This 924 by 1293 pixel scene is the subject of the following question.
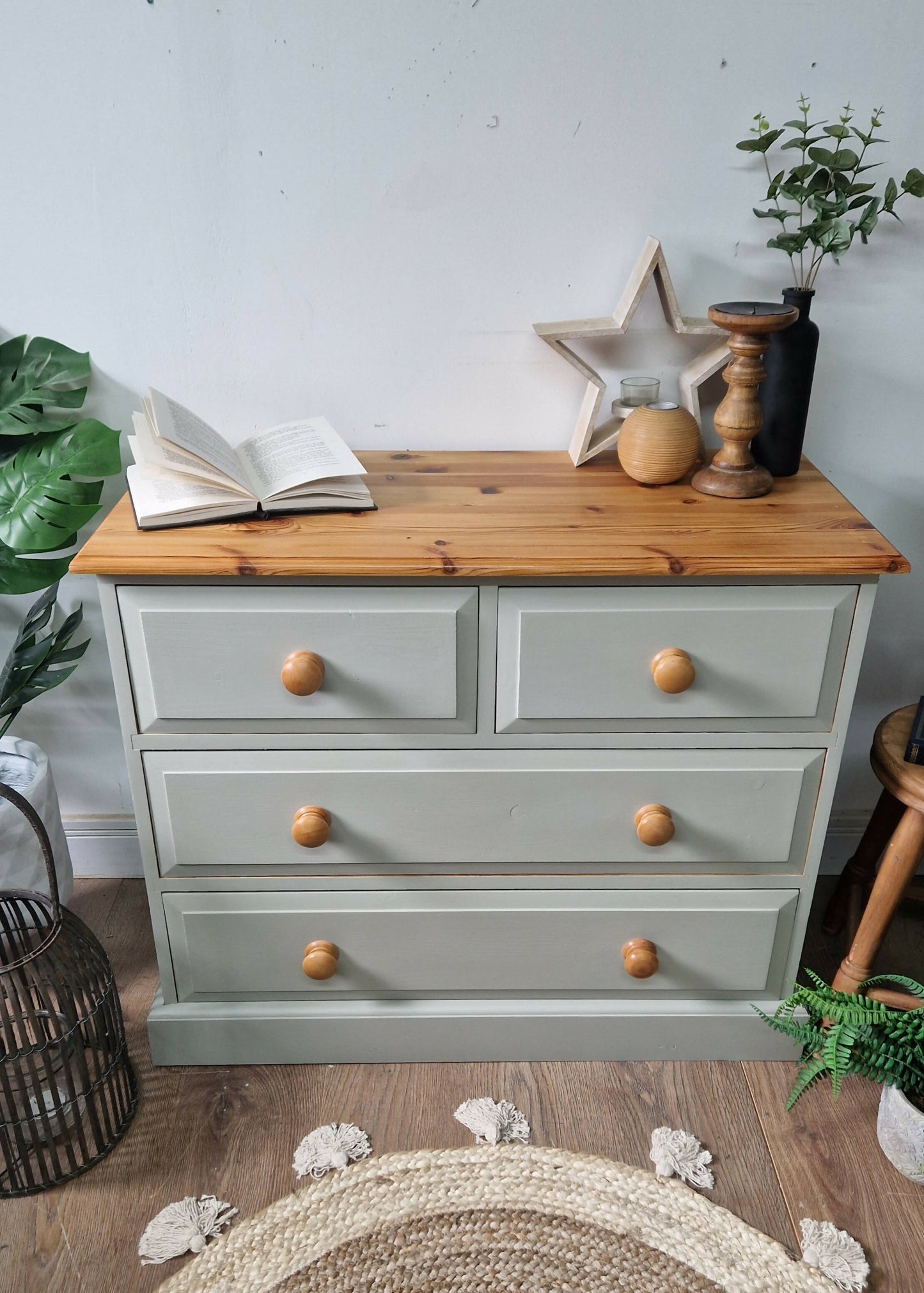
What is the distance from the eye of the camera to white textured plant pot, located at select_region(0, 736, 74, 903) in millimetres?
1516

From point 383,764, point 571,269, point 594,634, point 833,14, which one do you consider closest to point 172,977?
point 383,764

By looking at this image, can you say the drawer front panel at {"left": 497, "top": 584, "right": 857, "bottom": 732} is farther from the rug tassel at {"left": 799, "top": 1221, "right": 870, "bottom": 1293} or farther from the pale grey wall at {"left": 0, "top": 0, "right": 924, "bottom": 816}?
the rug tassel at {"left": 799, "top": 1221, "right": 870, "bottom": 1293}

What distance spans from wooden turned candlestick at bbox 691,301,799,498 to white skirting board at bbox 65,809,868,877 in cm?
80

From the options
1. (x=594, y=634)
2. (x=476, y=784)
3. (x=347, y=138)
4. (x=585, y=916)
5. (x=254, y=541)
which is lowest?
(x=585, y=916)

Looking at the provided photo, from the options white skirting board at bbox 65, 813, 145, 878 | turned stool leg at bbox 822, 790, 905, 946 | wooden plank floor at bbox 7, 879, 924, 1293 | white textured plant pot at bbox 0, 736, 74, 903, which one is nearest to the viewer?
wooden plank floor at bbox 7, 879, 924, 1293

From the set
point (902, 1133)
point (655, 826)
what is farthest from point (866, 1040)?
point (655, 826)

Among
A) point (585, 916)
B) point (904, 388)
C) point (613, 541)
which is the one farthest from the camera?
point (904, 388)

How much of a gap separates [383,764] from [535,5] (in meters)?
1.03

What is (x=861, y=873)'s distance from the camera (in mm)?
1709

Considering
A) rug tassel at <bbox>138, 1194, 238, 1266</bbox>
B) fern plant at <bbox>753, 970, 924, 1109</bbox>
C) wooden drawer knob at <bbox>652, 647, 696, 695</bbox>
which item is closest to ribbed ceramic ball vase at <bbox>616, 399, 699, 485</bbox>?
wooden drawer knob at <bbox>652, 647, 696, 695</bbox>

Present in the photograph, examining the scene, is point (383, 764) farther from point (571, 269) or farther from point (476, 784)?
point (571, 269)

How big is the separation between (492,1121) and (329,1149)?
23 cm

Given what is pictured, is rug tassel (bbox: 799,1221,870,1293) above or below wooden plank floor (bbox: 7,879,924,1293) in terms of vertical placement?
above

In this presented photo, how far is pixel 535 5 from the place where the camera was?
1.32 m
